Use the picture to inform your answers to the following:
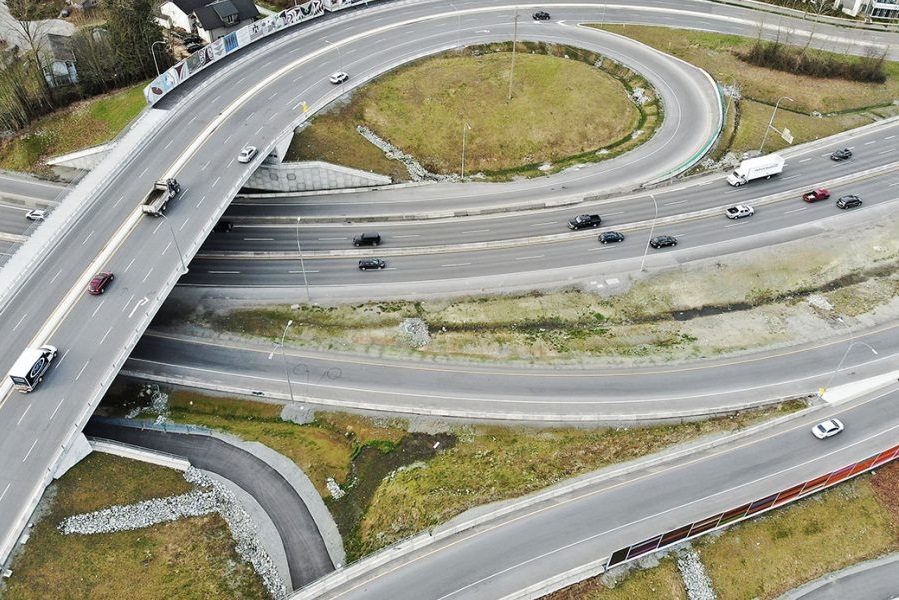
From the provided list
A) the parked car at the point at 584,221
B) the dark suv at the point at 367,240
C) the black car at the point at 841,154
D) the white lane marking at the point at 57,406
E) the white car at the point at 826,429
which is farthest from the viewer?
the black car at the point at 841,154

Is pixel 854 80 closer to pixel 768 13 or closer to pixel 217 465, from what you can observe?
pixel 768 13

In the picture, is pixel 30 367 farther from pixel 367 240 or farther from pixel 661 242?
pixel 661 242

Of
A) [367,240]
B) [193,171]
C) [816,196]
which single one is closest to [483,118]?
[367,240]

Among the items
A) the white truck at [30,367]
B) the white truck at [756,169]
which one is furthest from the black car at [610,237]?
the white truck at [30,367]

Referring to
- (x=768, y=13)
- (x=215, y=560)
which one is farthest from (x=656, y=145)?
(x=215, y=560)

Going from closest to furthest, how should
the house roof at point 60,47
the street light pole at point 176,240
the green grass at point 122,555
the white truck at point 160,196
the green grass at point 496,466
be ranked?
the green grass at point 122,555
the green grass at point 496,466
the street light pole at point 176,240
the white truck at point 160,196
the house roof at point 60,47

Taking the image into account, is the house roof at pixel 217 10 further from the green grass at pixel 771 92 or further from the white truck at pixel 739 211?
the white truck at pixel 739 211
